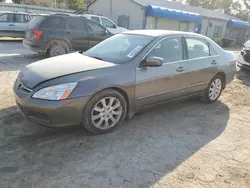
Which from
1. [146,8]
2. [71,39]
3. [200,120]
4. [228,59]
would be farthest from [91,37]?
[146,8]

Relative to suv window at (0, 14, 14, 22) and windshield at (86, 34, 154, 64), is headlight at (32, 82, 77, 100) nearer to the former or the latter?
windshield at (86, 34, 154, 64)

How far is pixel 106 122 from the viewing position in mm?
3613

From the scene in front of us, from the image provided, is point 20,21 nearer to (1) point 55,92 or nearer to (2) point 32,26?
(2) point 32,26

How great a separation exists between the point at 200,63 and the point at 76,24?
606cm

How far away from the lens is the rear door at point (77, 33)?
8984 mm

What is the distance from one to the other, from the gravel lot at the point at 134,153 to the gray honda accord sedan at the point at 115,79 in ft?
1.14

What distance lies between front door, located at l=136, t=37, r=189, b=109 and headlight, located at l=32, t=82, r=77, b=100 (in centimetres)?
116

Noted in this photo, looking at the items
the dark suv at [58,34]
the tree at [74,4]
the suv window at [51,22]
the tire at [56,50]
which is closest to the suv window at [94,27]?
the dark suv at [58,34]

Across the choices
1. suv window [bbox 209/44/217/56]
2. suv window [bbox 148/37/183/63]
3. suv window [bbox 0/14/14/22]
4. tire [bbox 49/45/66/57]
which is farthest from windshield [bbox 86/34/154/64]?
suv window [bbox 0/14/14/22]

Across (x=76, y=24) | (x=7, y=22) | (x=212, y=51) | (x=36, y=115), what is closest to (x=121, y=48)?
→ (x=36, y=115)

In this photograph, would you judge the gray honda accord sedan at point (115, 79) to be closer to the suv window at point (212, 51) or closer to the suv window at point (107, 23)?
the suv window at point (212, 51)

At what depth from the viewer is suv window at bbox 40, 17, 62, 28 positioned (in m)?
8.54

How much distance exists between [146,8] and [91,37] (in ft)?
35.2

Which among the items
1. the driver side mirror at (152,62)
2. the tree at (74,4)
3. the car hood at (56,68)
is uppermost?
the tree at (74,4)
